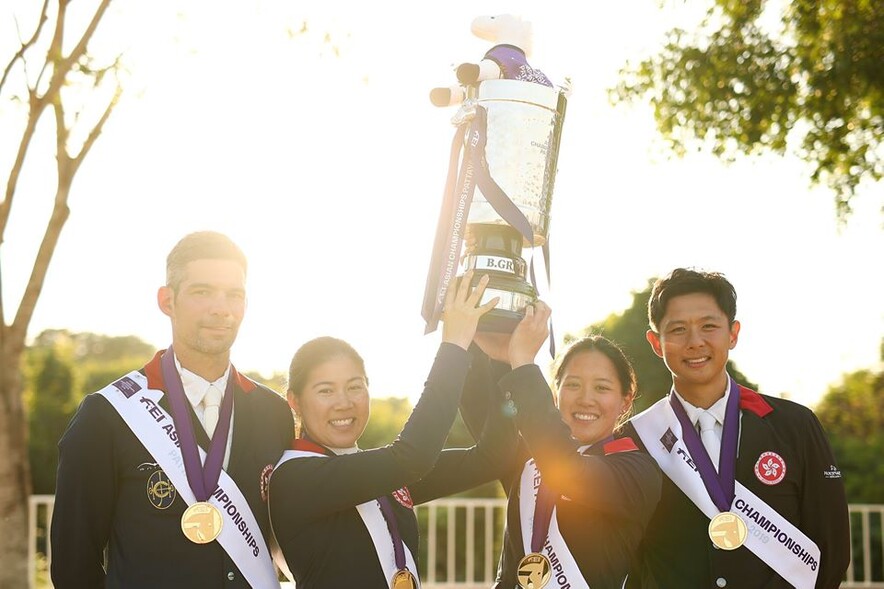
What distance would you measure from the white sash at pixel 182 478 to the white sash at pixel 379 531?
0.66 ft

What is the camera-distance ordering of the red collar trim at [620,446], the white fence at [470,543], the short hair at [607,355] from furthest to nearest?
1. the white fence at [470,543]
2. the short hair at [607,355]
3. the red collar trim at [620,446]

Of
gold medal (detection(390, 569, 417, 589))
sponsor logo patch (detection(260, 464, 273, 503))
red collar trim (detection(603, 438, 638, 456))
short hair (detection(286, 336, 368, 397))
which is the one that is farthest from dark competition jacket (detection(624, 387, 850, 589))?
sponsor logo patch (detection(260, 464, 273, 503))

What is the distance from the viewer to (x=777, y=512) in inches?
157

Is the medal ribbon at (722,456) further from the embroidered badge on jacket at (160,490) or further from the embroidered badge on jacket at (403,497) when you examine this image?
the embroidered badge on jacket at (160,490)

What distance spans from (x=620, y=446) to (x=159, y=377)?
1.67m

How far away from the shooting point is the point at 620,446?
385 centimetres

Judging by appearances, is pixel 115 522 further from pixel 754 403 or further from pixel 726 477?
pixel 754 403

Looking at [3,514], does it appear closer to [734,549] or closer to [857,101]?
[734,549]

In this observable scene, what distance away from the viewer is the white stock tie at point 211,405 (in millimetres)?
3791

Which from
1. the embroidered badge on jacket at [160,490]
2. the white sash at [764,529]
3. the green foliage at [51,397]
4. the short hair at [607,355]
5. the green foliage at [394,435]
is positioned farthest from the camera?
the green foliage at [51,397]

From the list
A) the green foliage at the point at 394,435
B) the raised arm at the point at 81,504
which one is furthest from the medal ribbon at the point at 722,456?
the green foliage at the point at 394,435

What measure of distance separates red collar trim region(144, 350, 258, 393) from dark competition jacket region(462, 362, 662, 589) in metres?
0.94

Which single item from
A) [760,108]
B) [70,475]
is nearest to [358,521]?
Result: [70,475]

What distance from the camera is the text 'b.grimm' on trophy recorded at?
12.2 ft
